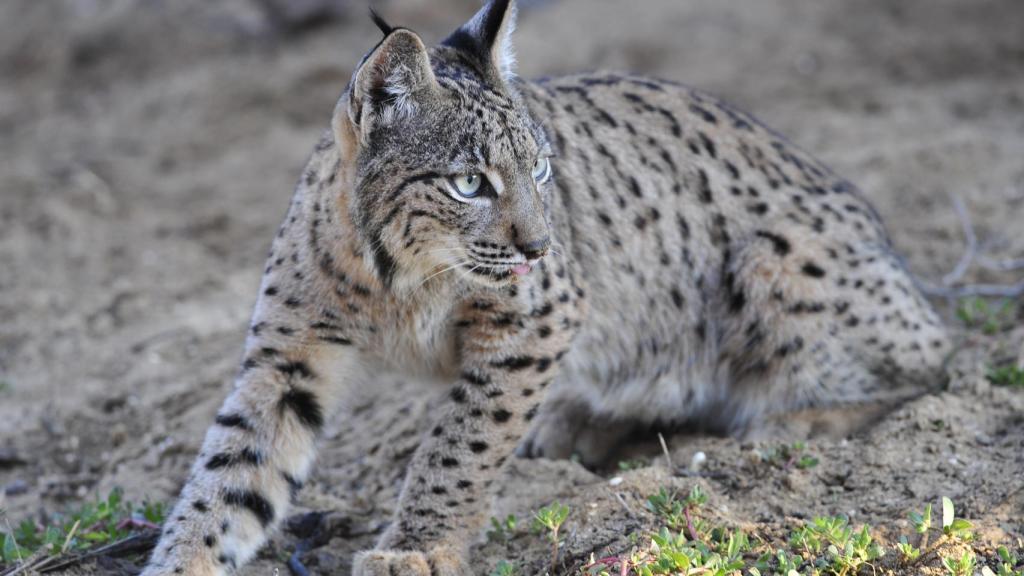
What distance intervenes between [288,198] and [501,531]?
460cm

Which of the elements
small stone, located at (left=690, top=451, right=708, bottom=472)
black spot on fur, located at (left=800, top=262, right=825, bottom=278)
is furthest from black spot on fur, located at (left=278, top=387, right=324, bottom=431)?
black spot on fur, located at (left=800, top=262, right=825, bottom=278)

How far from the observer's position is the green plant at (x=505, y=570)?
3.75 meters

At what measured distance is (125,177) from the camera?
870 cm

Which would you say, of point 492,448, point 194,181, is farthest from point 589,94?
point 194,181

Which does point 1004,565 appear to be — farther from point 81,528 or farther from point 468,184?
point 81,528

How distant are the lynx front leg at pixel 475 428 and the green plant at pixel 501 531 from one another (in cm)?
9

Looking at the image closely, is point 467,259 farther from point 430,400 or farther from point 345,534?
point 430,400

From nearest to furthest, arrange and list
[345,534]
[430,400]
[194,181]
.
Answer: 1. [345,534]
2. [430,400]
3. [194,181]

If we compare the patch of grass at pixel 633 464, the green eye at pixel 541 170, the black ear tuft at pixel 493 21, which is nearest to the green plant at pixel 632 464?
the patch of grass at pixel 633 464

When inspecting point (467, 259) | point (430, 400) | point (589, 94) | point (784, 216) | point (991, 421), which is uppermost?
point (589, 94)

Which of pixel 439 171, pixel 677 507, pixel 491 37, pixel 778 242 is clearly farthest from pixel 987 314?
pixel 439 171

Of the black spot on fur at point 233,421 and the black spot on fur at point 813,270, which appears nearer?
the black spot on fur at point 233,421

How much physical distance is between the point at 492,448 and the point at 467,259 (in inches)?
30.3

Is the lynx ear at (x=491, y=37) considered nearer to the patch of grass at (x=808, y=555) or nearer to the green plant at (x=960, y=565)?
the patch of grass at (x=808, y=555)
